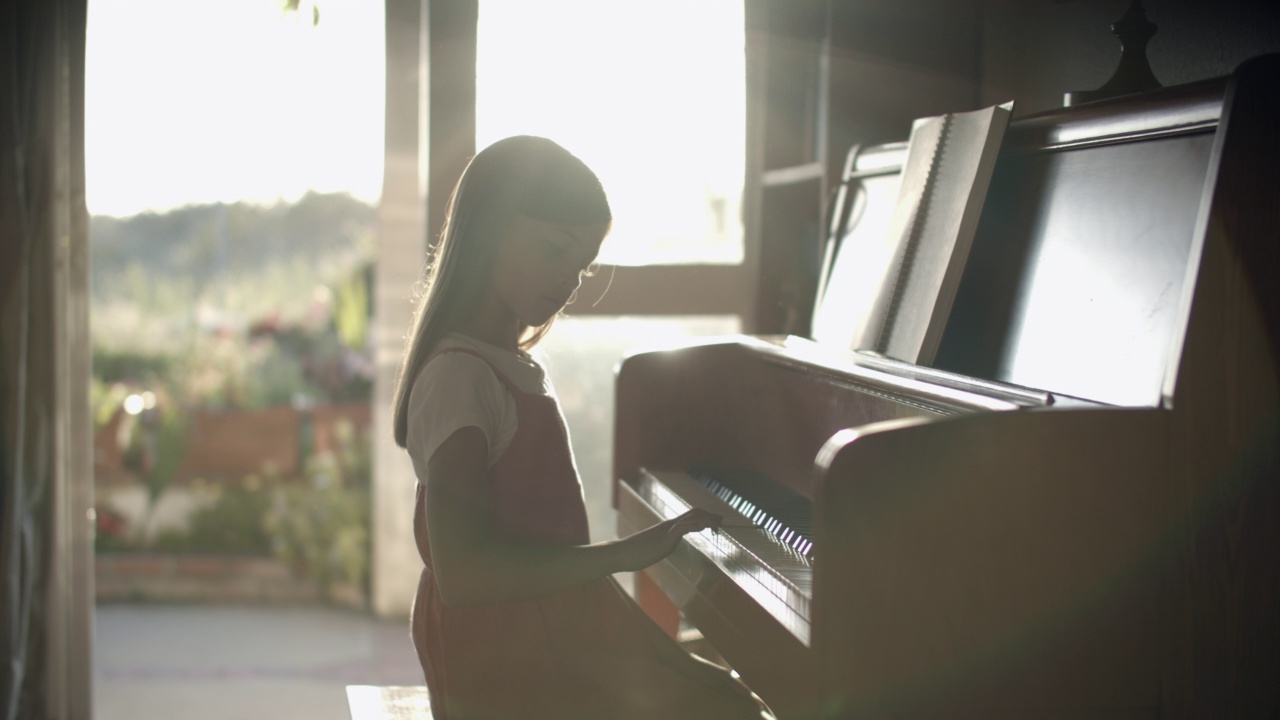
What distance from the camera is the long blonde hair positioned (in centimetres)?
133

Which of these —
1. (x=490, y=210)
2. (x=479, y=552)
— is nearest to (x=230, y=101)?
(x=490, y=210)

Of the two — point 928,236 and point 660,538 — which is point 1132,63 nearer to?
point 928,236

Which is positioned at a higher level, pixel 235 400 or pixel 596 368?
pixel 596 368

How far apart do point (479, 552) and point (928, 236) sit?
2.51 feet

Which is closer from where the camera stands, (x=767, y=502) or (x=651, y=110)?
(x=767, y=502)

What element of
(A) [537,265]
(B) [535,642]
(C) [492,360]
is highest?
(A) [537,265]

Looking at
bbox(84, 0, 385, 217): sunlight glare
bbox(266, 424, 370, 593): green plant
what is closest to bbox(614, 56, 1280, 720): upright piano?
bbox(84, 0, 385, 217): sunlight glare

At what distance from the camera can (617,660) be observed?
1.35m

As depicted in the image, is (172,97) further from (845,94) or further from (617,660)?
(617,660)

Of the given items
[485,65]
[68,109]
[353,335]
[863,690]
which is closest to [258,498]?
[353,335]

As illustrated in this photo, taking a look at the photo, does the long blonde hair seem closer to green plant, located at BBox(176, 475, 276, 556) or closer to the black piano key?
the black piano key

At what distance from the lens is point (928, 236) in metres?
1.54

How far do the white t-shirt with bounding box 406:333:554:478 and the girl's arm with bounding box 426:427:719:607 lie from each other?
2cm

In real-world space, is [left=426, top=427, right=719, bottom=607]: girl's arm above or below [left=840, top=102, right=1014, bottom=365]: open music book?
below
